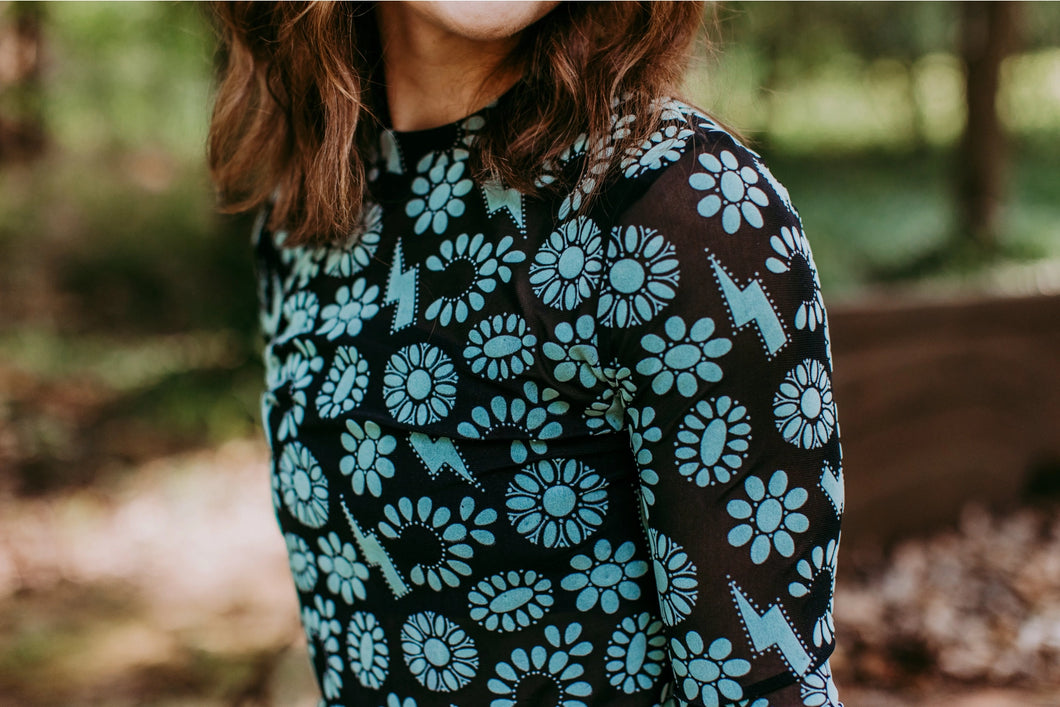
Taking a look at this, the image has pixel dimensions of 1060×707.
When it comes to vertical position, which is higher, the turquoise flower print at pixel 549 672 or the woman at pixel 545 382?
the woman at pixel 545 382

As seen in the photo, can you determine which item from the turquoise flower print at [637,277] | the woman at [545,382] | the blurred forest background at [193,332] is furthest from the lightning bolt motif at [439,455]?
the blurred forest background at [193,332]

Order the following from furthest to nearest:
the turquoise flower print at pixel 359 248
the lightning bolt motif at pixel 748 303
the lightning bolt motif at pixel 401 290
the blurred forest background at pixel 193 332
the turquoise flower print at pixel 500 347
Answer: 1. the blurred forest background at pixel 193 332
2. the turquoise flower print at pixel 359 248
3. the lightning bolt motif at pixel 401 290
4. the turquoise flower print at pixel 500 347
5. the lightning bolt motif at pixel 748 303

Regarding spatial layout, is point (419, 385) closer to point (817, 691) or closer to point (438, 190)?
point (438, 190)

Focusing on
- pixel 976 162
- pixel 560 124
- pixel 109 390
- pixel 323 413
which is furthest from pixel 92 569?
pixel 976 162

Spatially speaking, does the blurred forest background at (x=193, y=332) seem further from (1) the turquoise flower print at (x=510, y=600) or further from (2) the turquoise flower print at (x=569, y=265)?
(1) the turquoise flower print at (x=510, y=600)

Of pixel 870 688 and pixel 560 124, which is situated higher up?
pixel 560 124

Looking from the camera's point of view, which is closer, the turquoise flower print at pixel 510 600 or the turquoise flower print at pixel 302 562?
the turquoise flower print at pixel 510 600

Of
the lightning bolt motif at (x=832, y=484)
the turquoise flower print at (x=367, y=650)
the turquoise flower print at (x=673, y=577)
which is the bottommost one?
the turquoise flower print at (x=673, y=577)

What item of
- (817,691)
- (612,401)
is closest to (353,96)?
(612,401)

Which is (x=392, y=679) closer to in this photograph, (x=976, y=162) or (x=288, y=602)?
(x=288, y=602)

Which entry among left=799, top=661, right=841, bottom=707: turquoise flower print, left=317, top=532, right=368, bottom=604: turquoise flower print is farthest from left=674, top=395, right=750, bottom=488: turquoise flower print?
left=317, top=532, right=368, bottom=604: turquoise flower print

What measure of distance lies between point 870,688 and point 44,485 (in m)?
3.96

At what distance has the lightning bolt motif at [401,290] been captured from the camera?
39.6 inches

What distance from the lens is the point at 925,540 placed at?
404 centimetres
